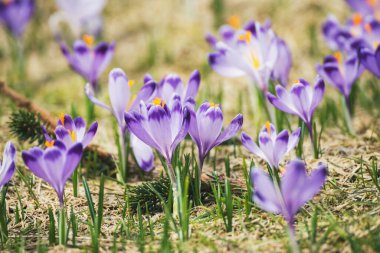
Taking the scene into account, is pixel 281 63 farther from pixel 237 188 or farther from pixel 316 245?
pixel 316 245

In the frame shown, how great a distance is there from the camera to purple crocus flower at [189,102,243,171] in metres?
1.56

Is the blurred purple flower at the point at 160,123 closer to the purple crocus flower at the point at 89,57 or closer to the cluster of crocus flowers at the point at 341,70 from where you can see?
the cluster of crocus flowers at the point at 341,70

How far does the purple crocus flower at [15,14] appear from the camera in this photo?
3.54 m

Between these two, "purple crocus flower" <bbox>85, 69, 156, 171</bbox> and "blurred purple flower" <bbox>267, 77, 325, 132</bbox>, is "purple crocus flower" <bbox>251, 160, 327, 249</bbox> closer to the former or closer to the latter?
"blurred purple flower" <bbox>267, 77, 325, 132</bbox>

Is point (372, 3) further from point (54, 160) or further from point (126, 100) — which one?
point (54, 160)

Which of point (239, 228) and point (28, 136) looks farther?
point (28, 136)

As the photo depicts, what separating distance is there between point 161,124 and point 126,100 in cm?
46

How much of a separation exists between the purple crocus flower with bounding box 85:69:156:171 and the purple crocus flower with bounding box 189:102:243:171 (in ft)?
0.99

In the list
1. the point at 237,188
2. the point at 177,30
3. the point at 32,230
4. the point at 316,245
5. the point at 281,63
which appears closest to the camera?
the point at 316,245

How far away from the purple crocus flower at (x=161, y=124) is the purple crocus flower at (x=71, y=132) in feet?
0.54

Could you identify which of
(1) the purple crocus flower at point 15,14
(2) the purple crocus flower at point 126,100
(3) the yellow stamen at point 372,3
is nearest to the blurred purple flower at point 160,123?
(2) the purple crocus flower at point 126,100

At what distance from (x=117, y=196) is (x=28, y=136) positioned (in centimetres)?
47

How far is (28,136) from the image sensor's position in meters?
1.99

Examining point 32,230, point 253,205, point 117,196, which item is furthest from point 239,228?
point 32,230
